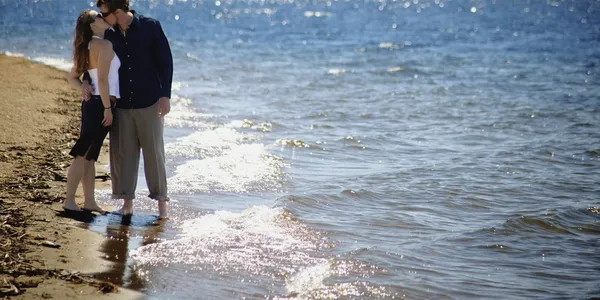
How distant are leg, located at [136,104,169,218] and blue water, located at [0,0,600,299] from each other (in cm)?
27

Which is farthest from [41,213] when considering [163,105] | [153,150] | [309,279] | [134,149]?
[309,279]

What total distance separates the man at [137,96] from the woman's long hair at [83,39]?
0.42ft

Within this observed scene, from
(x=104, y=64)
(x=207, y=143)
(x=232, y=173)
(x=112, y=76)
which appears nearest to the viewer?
(x=104, y=64)

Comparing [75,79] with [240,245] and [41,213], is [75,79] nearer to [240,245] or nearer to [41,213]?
[41,213]

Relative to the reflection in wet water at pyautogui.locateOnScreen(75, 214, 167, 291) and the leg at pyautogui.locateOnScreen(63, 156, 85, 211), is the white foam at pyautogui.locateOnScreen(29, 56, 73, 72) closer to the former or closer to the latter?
the leg at pyautogui.locateOnScreen(63, 156, 85, 211)

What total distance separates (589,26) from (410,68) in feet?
69.5

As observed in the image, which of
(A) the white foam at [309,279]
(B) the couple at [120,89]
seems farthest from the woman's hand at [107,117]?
(A) the white foam at [309,279]

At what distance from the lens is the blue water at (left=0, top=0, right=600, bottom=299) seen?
5.75m

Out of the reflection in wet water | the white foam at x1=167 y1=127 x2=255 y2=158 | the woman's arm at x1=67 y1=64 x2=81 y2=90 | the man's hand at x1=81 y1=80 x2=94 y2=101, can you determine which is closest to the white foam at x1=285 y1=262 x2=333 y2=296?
the reflection in wet water

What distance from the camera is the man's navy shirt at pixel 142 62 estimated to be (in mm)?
6387

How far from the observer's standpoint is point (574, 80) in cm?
1978

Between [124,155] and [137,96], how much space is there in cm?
51

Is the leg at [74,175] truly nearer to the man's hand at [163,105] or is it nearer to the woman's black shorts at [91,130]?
the woman's black shorts at [91,130]

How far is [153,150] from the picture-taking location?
6.65 metres
